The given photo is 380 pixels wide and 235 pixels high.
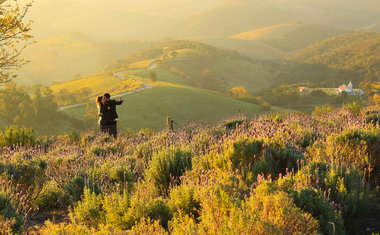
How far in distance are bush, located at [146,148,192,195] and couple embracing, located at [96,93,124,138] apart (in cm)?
625

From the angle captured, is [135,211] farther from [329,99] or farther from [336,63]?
[336,63]

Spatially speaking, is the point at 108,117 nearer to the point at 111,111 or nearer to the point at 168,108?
the point at 111,111

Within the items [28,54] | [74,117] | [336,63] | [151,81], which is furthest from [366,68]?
[28,54]

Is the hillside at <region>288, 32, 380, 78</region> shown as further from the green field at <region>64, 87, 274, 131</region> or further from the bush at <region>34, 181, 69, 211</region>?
the bush at <region>34, 181, 69, 211</region>

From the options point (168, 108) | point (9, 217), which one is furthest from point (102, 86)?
point (9, 217)

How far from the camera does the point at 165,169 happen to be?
545 centimetres

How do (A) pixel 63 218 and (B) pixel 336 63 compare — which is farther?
(B) pixel 336 63

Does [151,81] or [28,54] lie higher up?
[28,54]

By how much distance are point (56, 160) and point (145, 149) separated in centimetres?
197

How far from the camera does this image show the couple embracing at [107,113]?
36.8 ft

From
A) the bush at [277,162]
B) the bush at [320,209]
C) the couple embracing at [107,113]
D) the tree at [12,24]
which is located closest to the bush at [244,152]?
the bush at [277,162]

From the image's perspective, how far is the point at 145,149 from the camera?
7.15 meters

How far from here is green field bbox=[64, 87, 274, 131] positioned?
62.6 metres

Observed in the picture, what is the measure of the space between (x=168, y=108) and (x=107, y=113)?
5879 cm
